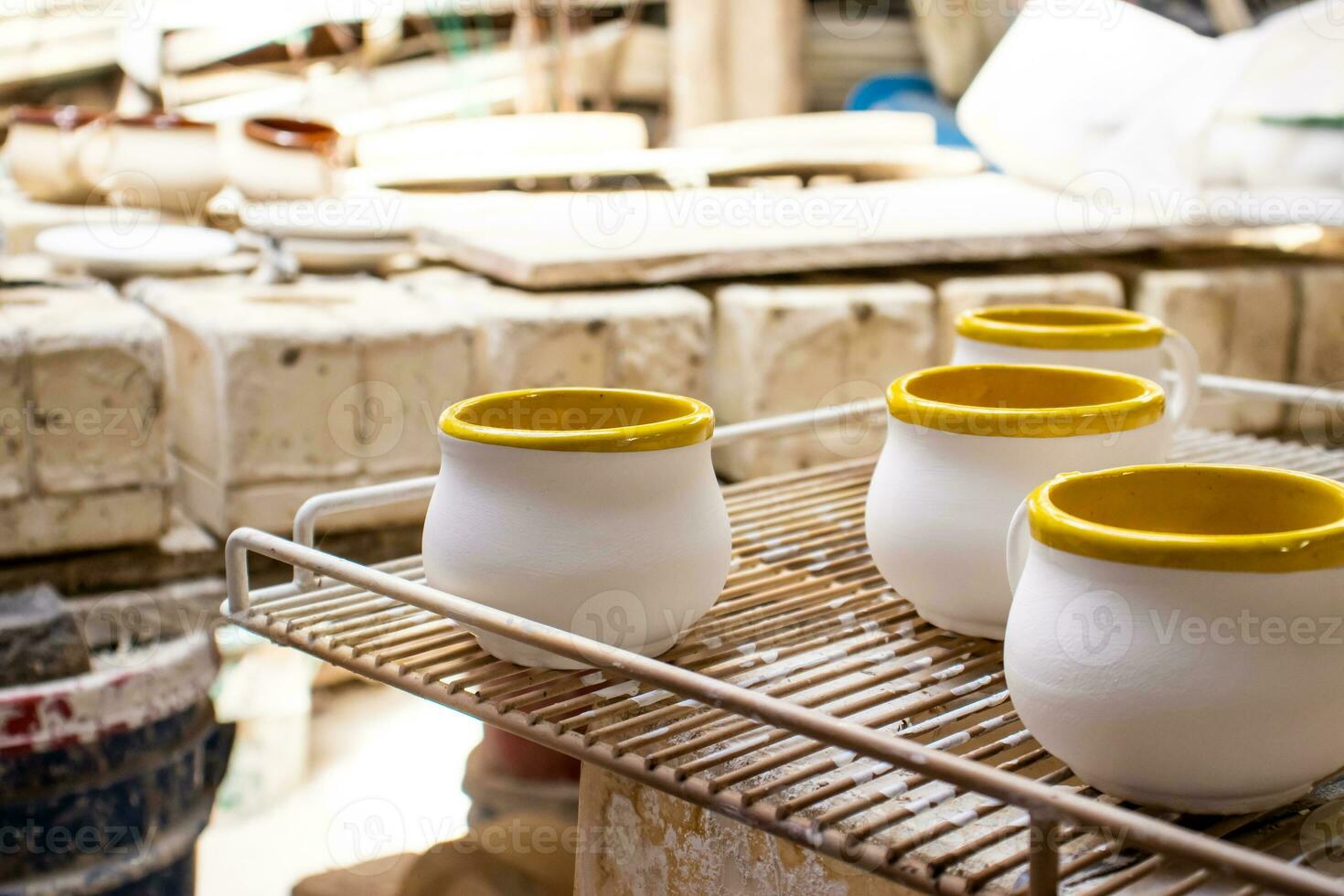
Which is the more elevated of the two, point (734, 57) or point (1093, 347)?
point (734, 57)

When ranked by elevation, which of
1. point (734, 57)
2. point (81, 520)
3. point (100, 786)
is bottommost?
point (100, 786)

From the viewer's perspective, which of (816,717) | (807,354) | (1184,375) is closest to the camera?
(816,717)

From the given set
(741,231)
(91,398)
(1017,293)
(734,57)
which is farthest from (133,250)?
(734,57)

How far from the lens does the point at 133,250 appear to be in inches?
57.4

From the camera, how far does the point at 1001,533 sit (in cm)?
60

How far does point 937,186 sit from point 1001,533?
1.38m

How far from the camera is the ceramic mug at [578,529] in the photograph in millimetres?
557

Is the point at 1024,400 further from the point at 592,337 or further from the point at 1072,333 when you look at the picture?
the point at 592,337

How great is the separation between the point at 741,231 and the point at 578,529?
3.17ft

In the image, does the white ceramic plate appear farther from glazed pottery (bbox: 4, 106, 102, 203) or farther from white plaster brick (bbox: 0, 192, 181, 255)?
glazed pottery (bbox: 4, 106, 102, 203)

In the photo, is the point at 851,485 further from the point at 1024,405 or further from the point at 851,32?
the point at 851,32

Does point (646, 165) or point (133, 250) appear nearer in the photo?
point (133, 250)

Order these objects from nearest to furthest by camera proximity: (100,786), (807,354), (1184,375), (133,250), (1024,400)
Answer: (1024,400), (1184,375), (100,786), (807,354), (133,250)

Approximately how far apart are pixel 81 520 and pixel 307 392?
0.23 metres
